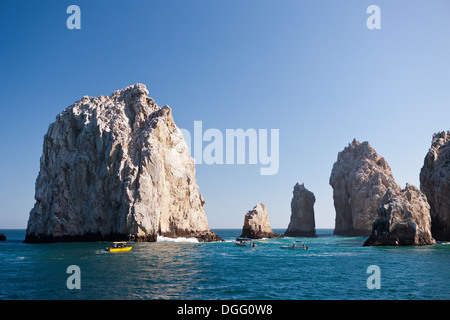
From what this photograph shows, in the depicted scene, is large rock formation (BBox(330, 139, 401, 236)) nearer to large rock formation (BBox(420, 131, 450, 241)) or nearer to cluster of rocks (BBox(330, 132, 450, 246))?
cluster of rocks (BBox(330, 132, 450, 246))

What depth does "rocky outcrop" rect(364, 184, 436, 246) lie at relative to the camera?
65875 mm

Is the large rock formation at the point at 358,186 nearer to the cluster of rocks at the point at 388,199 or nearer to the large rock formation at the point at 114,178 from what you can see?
the cluster of rocks at the point at 388,199

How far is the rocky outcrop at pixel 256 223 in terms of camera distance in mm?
109625

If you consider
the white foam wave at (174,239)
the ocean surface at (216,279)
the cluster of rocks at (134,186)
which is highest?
the cluster of rocks at (134,186)

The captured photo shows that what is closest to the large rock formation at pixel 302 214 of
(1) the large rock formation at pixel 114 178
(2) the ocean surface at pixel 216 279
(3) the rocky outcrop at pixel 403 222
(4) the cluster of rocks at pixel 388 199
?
(4) the cluster of rocks at pixel 388 199

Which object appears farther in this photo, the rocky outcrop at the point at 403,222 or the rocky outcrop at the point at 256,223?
the rocky outcrop at the point at 256,223

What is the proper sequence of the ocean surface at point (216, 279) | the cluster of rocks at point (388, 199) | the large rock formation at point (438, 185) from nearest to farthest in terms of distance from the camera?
the ocean surface at point (216, 279), the cluster of rocks at point (388, 199), the large rock formation at point (438, 185)

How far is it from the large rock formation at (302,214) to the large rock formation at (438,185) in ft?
177

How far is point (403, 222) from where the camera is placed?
66.3 metres

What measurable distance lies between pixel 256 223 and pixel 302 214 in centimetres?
3465

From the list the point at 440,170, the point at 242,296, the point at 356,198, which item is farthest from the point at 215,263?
the point at 356,198

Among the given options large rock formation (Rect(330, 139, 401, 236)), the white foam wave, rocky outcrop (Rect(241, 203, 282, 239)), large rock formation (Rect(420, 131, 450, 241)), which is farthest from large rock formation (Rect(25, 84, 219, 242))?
large rock formation (Rect(330, 139, 401, 236))

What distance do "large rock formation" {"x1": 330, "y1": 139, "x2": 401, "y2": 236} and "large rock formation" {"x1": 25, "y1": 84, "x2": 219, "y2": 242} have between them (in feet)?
203
